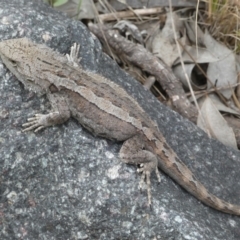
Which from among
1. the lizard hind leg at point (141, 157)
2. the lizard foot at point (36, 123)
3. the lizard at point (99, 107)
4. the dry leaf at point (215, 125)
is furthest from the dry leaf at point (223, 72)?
the lizard foot at point (36, 123)

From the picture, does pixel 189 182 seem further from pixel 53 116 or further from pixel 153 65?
pixel 153 65

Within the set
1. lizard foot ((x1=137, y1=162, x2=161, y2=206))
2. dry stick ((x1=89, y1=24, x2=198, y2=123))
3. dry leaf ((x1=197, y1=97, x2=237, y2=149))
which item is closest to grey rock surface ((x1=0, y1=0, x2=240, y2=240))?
lizard foot ((x1=137, y1=162, x2=161, y2=206))

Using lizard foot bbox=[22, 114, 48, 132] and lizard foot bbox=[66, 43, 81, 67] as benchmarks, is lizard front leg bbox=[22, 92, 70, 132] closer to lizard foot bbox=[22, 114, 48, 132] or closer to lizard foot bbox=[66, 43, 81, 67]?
lizard foot bbox=[22, 114, 48, 132]

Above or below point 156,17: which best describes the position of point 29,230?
below

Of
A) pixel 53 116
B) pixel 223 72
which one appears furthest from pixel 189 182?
pixel 223 72

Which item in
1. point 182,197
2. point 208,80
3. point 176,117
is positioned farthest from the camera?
point 208,80

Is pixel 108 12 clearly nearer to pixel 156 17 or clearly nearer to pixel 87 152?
pixel 156 17

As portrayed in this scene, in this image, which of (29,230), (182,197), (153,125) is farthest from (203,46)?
(29,230)
